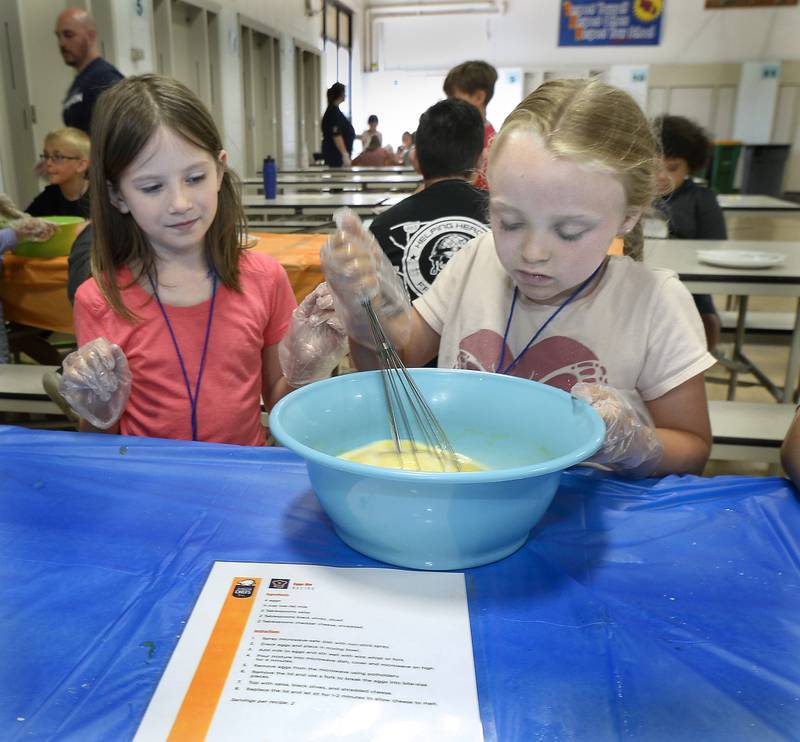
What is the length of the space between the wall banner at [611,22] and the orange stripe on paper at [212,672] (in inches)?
485

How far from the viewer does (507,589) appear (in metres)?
0.61

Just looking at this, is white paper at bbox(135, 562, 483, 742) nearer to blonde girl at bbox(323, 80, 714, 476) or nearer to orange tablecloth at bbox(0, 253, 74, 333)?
blonde girl at bbox(323, 80, 714, 476)

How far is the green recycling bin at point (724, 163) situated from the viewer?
1052cm

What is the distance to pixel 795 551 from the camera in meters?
0.68

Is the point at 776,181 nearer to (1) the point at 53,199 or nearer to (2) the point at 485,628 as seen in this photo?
(1) the point at 53,199

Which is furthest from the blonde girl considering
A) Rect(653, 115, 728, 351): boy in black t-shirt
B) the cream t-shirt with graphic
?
Rect(653, 115, 728, 351): boy in black t-shirt

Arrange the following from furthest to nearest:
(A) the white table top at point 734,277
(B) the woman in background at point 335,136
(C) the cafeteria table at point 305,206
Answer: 1. (B) the woman in background at point 335,136
2. (C) the cafeteria table at point 305,206
3. (A) the white table top at point 734,277

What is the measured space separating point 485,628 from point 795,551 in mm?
348

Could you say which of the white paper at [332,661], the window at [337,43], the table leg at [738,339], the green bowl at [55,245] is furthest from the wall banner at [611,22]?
the white paper at [332,661]

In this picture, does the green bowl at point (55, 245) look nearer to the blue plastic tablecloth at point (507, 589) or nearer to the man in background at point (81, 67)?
the man in background at point (81, 67)

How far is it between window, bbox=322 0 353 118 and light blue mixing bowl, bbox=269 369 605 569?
10.5 metres

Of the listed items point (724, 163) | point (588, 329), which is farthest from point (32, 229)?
point (724, 163)

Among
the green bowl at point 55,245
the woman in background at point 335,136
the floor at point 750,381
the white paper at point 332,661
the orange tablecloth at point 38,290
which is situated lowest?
the floor at point 750,381

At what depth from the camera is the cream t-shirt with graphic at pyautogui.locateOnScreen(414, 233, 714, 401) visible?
1.00 meters
